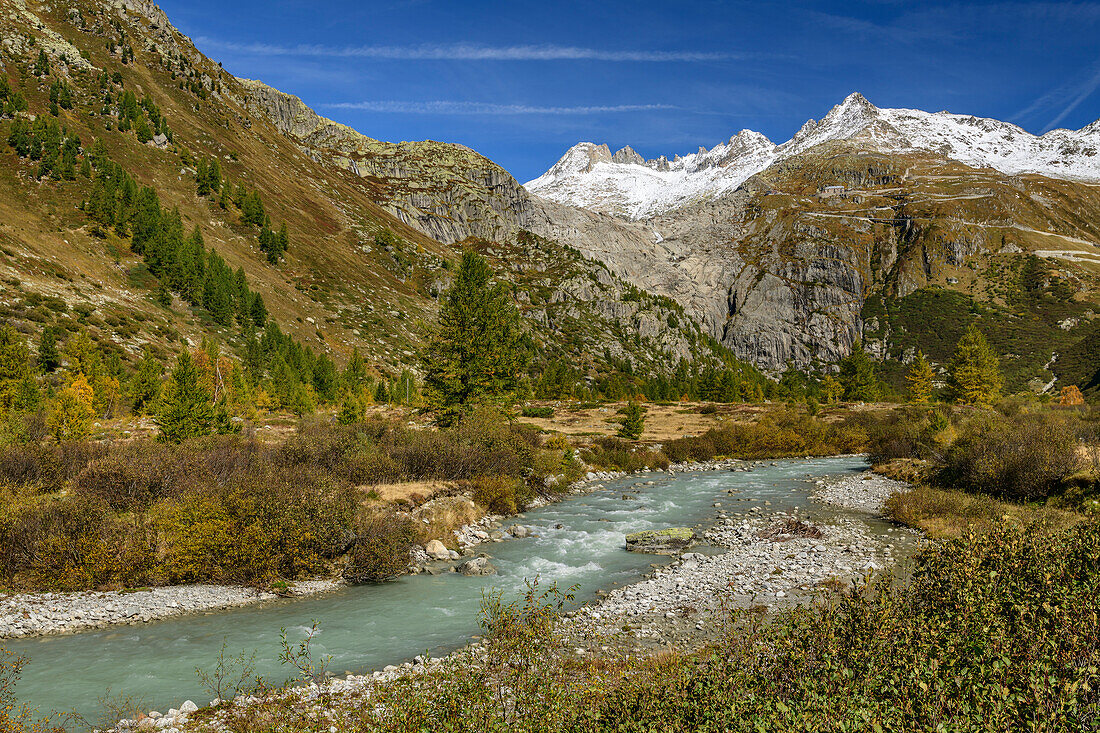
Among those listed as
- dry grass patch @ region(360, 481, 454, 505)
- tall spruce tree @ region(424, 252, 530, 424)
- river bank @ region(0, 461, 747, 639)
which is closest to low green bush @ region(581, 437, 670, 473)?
tall spruce tree @ region(424, 252, 530, 424)

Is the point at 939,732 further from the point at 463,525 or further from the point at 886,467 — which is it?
the point at 886,467

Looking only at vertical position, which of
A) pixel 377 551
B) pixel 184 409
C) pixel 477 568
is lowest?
pixel 477 568

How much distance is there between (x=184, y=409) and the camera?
29.0m

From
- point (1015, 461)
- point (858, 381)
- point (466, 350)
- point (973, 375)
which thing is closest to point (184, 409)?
point (466, 350)

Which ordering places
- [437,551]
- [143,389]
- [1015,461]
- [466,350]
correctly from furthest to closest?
[143,389]
[466,350]
[1015,461]
[437,551]

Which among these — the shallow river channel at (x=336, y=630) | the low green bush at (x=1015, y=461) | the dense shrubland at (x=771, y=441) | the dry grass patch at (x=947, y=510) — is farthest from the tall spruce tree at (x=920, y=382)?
the shallow river channel at (x=336, y=630)

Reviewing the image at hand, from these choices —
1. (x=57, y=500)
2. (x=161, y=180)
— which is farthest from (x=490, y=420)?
(x=161, y=180)

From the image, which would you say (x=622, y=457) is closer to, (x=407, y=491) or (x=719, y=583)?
(x=407, y=491)

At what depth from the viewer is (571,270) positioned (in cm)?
19888

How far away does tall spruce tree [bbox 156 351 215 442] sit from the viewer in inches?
1128

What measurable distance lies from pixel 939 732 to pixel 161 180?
13373cm

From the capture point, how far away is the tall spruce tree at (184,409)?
94.0ft

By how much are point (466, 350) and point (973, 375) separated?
58.7 metres

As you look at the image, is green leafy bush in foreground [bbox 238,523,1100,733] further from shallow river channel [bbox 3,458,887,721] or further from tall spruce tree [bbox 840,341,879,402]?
tall spruce tree [bbox 840,341,879,402]
